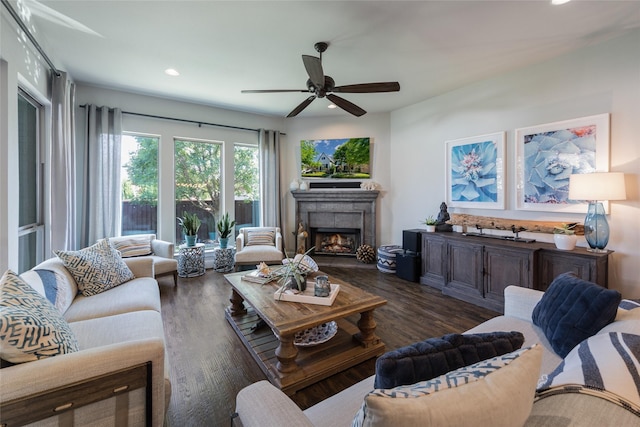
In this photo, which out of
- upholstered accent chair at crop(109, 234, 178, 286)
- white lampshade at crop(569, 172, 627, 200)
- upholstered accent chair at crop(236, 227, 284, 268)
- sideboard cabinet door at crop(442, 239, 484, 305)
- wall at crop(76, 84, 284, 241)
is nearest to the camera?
white lampshade at crop(569, 172, 627, 200)

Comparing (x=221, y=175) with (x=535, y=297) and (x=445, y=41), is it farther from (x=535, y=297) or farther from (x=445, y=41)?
(x=535, y=297)

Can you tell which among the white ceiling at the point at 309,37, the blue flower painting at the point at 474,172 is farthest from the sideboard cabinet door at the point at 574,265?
the white ceiling at the point at 309,37

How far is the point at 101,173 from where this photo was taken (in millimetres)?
3857

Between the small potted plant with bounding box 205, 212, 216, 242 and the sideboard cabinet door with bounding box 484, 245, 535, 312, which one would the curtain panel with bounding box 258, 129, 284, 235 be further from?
the sideboard cabinet door with bounding box 484, 245, 535, 312

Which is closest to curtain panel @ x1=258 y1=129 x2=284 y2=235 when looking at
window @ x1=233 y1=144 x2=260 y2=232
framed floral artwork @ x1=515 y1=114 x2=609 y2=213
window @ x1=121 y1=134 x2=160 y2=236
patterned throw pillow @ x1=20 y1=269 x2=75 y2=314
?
window @ x1=233 y1=144 x2=260 y2=232

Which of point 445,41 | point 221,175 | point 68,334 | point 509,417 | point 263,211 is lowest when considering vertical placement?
point 68,334

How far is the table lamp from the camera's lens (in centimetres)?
248

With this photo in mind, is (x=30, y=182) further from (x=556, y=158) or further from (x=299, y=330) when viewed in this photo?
(x=556, y=158)

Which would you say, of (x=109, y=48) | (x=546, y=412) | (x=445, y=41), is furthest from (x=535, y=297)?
(x=109, y=48)

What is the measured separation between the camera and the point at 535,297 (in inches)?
71.2

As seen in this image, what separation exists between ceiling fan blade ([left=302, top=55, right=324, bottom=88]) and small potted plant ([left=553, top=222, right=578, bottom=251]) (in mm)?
2861

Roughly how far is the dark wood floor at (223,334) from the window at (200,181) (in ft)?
3.76

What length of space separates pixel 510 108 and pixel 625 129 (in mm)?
1107

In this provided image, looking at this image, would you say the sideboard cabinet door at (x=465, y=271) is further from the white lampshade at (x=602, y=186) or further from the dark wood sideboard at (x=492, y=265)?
the white lampshade at (x=602, y=186)
